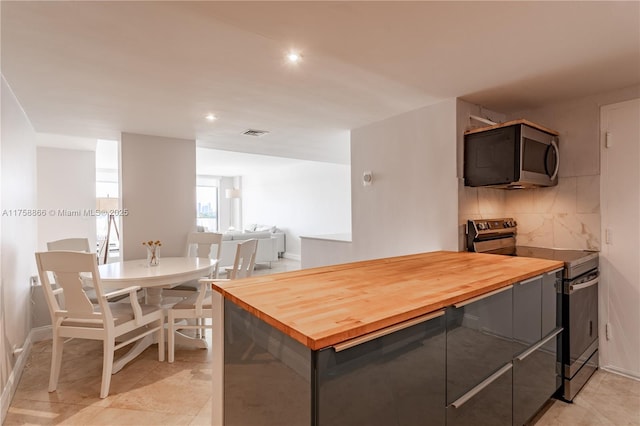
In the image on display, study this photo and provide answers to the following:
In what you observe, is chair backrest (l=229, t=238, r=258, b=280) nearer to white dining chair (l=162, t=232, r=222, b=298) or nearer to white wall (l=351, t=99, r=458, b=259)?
white dining chair (l=162, t=232, r=222, b=298)

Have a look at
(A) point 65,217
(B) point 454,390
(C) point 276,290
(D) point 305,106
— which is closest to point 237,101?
(D) point 305,106

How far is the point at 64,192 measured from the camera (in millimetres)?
5070

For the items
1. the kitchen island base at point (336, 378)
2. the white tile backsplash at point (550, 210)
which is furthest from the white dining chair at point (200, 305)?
the white tile backsplash at point (550, 210)

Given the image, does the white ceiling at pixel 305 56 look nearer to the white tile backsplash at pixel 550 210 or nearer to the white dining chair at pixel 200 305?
the white tile backsplash at pixel 550 210

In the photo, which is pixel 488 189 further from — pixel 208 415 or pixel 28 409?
pixel 28 409

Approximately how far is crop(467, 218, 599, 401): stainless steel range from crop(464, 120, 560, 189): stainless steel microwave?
0.41m

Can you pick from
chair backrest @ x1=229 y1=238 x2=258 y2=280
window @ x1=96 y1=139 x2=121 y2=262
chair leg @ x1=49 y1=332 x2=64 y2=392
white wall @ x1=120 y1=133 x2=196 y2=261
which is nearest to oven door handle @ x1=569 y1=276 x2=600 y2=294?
chair backrest @ x1=229 y1=238 x2=258 y2=280

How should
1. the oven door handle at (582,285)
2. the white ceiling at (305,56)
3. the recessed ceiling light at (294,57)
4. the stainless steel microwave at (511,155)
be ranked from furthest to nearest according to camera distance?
the stainless steel microwave at (511,155), the oven door handle at (582,285), the recessed ceiling light at (294,57), the white ceiling at (305,56)

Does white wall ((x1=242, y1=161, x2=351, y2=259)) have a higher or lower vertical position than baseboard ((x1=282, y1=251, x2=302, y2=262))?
higher

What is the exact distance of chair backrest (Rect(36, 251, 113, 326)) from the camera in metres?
2.17

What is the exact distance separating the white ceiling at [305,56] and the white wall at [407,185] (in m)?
0.22

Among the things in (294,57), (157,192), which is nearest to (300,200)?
(157,192)

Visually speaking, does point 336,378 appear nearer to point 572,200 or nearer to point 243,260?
point 243,260

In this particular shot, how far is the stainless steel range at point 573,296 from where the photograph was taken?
2.14 meters
